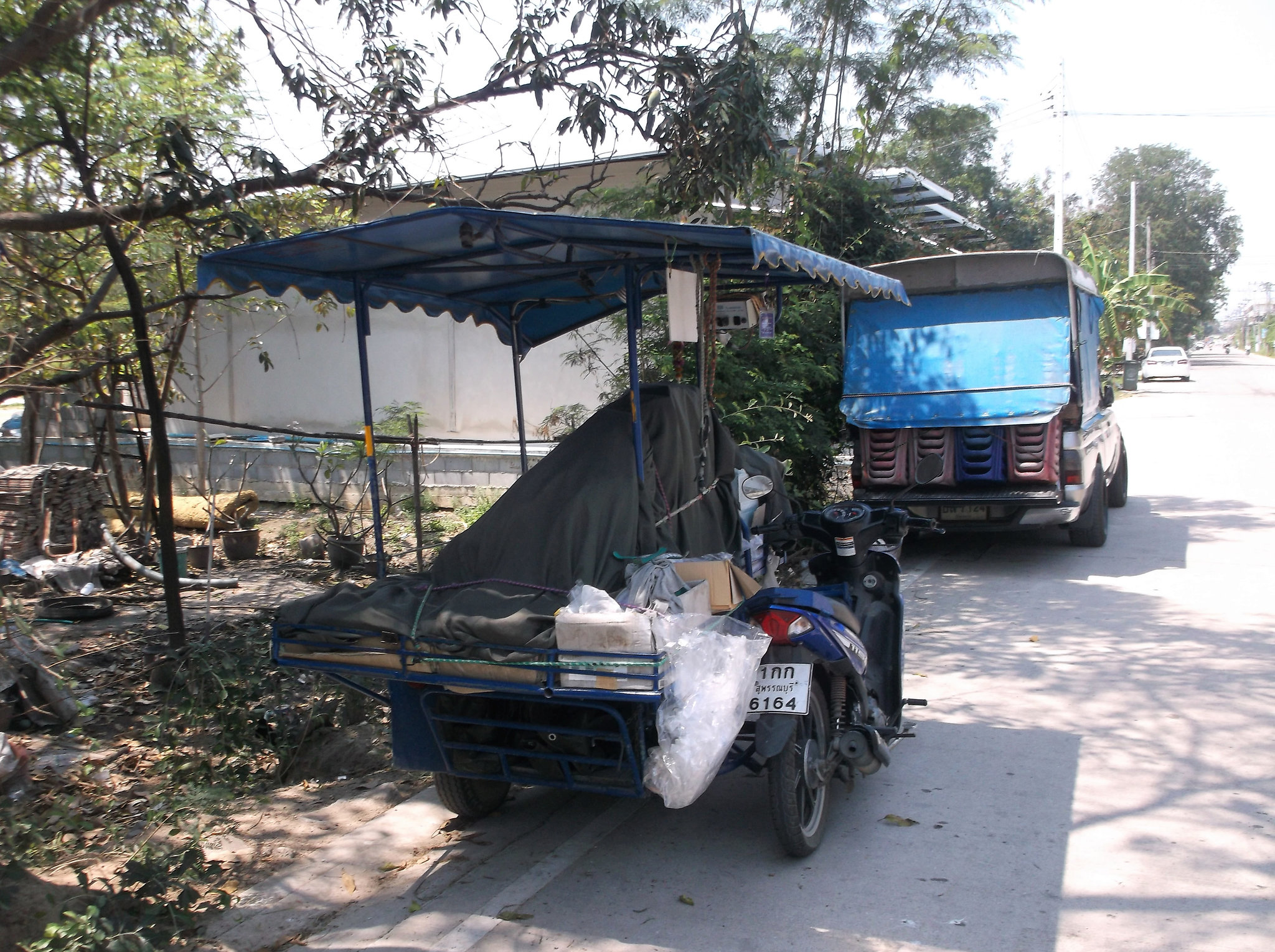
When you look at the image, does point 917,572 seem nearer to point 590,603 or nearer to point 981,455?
point 981,455

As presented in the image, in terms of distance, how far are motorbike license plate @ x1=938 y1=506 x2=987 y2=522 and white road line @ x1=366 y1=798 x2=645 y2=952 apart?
17.4ft

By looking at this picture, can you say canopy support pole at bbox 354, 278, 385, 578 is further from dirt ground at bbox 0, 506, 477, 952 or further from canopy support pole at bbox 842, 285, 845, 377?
canopy support pole at bbox 842, 285, 845, 377

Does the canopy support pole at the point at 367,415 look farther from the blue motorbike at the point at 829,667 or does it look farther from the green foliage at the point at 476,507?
the green foliage at the point at 476,507

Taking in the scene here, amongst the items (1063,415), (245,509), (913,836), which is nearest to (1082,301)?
(1063,415)

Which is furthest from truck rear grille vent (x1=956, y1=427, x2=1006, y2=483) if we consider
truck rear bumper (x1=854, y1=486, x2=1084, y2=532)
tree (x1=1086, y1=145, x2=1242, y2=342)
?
tree (x1=1086, y1=145, x2=1242, y2=342)

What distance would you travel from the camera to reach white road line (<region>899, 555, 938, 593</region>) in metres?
8.76

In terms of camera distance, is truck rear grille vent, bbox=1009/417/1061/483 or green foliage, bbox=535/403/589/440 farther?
green foliage, bbox=535/403/589/440

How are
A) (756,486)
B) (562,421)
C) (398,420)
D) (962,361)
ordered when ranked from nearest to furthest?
(756,486)
(962,361)
(398,420)
(562,421)

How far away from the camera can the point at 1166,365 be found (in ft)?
132

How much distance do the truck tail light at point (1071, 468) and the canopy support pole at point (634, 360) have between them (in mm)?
5558

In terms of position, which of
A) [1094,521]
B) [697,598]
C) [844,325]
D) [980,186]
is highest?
[980,186]

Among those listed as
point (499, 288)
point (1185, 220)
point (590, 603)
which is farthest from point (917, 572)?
point (1185, 220)

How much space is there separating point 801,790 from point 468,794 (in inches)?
55.4

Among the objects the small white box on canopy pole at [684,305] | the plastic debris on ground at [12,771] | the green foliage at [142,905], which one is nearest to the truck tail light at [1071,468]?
the small white box on canopy pole at [684,305]
